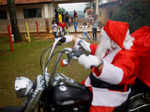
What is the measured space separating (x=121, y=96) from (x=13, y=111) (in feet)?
3.67

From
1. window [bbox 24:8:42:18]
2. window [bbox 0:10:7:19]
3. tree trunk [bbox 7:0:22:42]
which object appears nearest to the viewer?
tree trunk [bbox 7:0:22:42]

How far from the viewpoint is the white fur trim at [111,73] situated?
127 centimetres

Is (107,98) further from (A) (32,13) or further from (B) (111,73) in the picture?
(A) (32,13)

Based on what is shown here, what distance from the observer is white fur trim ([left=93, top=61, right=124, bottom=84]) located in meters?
1.27

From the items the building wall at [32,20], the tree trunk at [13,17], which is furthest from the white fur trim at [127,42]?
the building wall at [32,20]

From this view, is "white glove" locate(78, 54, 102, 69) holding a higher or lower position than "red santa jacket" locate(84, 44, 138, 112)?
higher

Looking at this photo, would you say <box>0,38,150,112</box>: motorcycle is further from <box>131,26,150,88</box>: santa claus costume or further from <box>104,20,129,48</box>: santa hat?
<box>131,26,150,88</box>: santa claus costume

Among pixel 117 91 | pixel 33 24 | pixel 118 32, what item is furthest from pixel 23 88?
pixel 33 24

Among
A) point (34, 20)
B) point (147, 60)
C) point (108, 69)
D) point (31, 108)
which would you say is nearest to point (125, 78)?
point (108, 69)

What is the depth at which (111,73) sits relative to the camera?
128cm

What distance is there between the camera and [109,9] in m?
1.97

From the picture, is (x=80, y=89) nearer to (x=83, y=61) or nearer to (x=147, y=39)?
(x=83, y=61)

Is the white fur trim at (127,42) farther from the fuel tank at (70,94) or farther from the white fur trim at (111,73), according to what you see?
the fuel tank at (70,94)

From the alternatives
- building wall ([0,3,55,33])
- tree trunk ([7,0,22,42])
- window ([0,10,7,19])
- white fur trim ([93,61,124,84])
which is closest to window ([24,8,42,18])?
building wall ([0,3,55,33])
